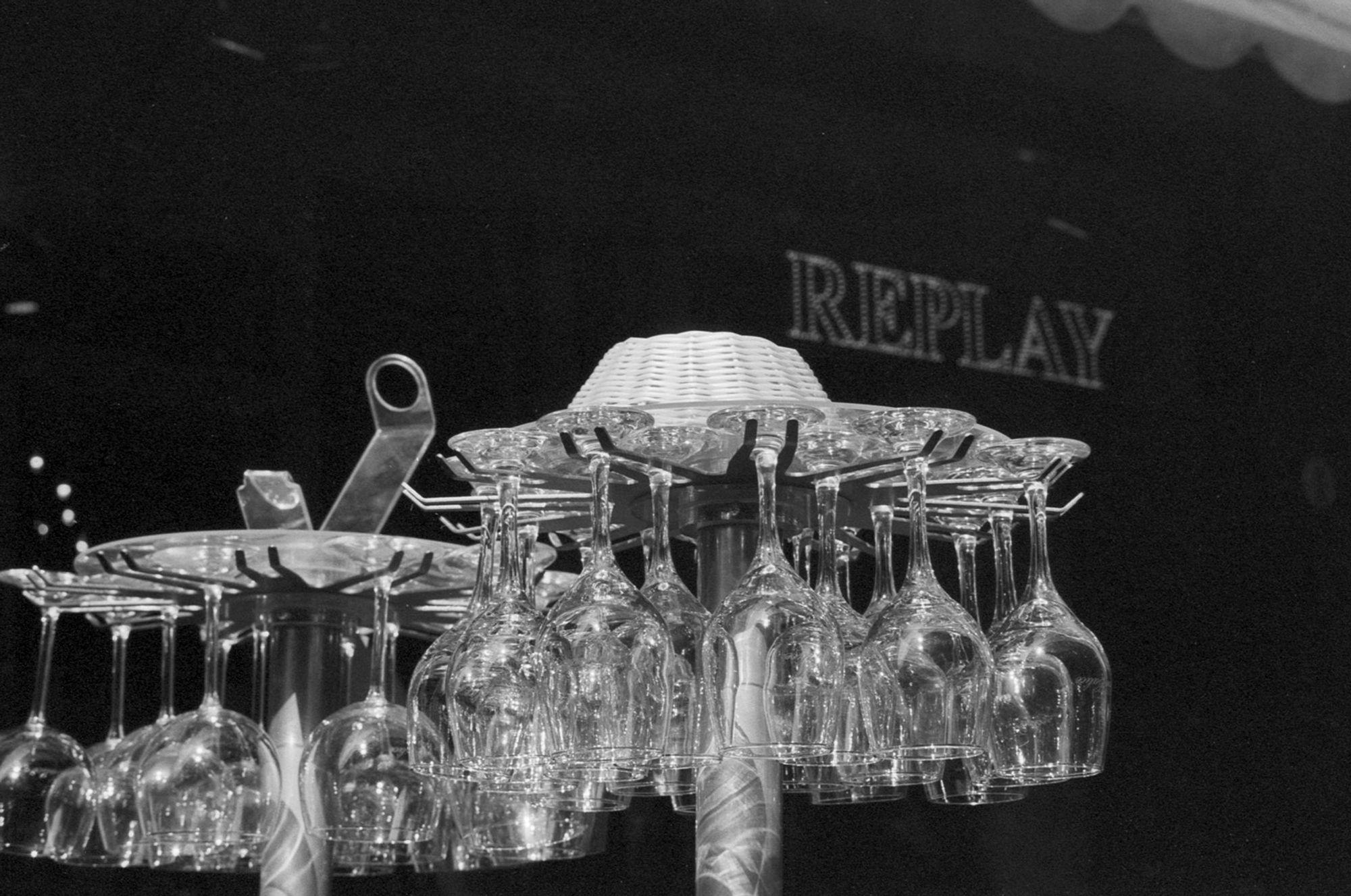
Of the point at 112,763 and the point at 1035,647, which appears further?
the point at 112,763

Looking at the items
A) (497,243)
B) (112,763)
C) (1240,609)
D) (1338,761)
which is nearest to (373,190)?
(497,243)

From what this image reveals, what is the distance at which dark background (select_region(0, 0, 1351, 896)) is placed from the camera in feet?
8.98

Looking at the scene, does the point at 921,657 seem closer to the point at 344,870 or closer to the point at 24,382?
the point at 344,870

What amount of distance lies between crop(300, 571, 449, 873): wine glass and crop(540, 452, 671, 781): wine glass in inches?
16.9

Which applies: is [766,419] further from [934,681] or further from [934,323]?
[934,323]

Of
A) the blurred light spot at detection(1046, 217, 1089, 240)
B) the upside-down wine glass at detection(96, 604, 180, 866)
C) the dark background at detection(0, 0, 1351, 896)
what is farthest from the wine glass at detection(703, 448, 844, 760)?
the blurred light spot at detection(1046, 217, 1089, 240)

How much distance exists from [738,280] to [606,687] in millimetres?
1840

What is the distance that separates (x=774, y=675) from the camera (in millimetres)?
1314

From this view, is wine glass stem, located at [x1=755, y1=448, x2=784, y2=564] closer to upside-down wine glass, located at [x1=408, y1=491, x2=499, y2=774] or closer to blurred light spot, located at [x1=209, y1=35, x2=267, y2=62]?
upside-down wine glass, located at [x1=408, y1=491, x2=499, y2=774]

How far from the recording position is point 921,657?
1.37 metres

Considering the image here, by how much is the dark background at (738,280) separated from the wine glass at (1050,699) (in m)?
1.42

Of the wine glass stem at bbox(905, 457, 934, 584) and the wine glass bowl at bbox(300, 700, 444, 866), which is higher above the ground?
the wine glass stem at bbox(905, 457, 934, 584)

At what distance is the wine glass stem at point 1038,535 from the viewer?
1.50 meters

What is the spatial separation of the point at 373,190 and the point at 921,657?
5.93ft
